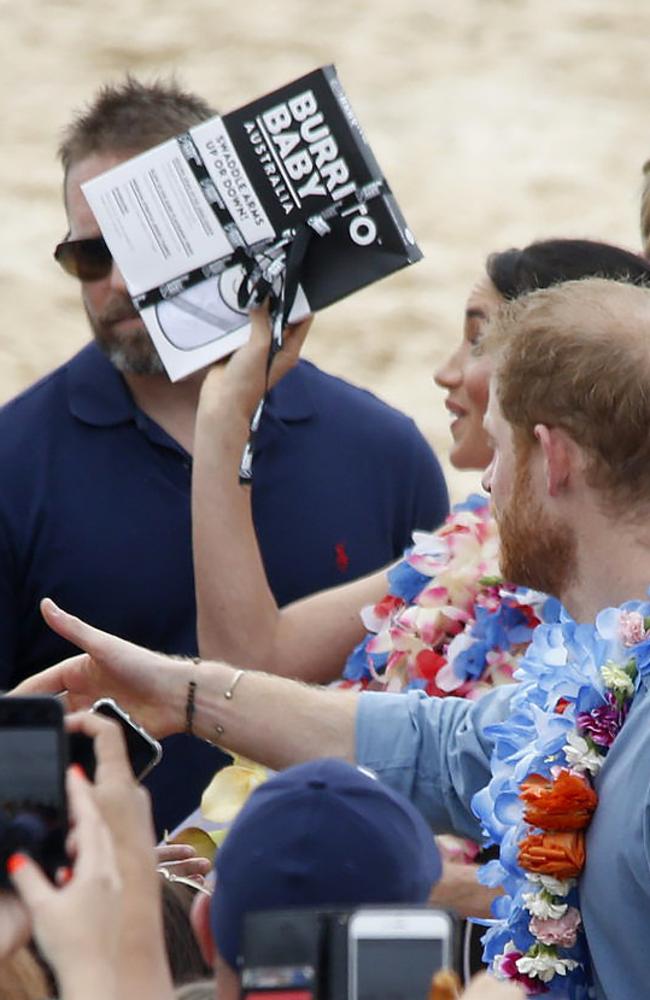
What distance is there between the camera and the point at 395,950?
1.57m

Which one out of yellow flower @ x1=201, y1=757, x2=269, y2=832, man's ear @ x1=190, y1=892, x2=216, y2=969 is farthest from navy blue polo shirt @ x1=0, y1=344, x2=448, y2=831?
man's ear @ x1=190, y1=892, x2=216, y2=969

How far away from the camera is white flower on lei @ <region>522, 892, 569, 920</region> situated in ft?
8.07

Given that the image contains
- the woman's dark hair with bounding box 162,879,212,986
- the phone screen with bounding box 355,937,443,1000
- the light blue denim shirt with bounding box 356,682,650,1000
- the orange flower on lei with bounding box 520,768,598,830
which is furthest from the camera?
the orange flower on lei with bounding box 520,768,598,830

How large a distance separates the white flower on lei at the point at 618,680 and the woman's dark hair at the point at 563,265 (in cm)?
82

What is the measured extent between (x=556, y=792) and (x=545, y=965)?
203 mm

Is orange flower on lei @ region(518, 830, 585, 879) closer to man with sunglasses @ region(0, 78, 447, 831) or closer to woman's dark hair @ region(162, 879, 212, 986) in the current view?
woman's dark hair @ region(162, 879, 212, 986)

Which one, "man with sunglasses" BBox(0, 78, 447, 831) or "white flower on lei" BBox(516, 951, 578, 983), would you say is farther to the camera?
"man with sunglasses" BBox(0, 78, 447, 831)

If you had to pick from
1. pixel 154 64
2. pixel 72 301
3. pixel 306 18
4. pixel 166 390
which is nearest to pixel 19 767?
pixel 166 390

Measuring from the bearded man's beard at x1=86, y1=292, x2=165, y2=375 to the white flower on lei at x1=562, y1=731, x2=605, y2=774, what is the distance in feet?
4.31

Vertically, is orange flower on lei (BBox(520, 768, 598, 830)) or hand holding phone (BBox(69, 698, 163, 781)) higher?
hand holding phone (BBox(69, 698, 163, 781))

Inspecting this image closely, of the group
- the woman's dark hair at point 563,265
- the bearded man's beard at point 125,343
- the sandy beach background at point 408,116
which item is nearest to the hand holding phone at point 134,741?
the woman's dark hair at point 563,265

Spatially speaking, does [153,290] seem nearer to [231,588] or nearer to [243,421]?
[243,421]

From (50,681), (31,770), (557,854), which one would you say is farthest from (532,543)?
(31,770)

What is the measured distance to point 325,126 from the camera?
323 cm
